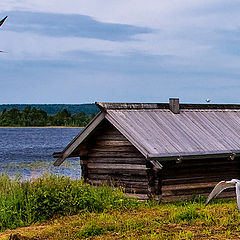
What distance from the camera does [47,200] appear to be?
14641 mm

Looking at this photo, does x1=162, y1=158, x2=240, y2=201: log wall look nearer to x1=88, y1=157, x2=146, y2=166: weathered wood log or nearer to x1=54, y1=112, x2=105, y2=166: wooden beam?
x1=88, y1=157, x2=146, y2=166: weathered wood log

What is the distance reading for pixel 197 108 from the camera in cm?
2038

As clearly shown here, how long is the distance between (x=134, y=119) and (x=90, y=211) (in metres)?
3.85

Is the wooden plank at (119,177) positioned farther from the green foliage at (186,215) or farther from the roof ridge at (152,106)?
the green foliage at (186,215)

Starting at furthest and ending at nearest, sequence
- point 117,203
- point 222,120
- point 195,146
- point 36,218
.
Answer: point 222,120, point 195,146, point 117,203, point 36,218

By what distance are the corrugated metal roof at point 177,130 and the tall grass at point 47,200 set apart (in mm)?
1769

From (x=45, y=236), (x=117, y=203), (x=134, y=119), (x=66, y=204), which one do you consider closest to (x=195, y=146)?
(x=134, y=119)

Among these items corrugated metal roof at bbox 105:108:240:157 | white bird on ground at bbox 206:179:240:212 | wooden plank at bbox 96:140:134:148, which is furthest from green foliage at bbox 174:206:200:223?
wooden plank at bbox 96:140:134:148

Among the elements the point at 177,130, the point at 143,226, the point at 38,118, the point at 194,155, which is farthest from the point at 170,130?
the point at 38,118

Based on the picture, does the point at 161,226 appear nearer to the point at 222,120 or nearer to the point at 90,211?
the point at 90,211

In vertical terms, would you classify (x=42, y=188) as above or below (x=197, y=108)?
below

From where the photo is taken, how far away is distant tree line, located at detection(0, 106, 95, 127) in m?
134

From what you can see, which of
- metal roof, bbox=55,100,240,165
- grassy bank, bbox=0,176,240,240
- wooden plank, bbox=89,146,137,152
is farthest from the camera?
wooden plank, bbox=89,146,137,152

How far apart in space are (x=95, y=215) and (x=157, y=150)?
2.82m
